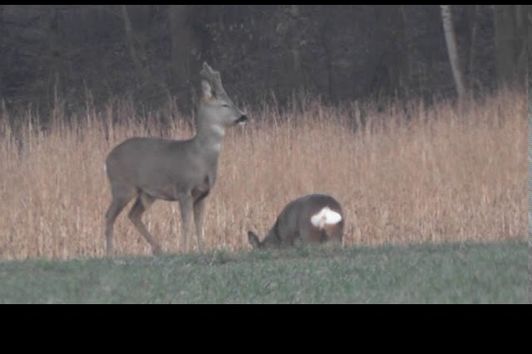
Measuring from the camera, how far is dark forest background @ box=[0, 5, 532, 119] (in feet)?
103

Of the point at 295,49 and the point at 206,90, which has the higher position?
the point at 295,49

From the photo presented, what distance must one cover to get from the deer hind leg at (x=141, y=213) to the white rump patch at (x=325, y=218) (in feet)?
5.84

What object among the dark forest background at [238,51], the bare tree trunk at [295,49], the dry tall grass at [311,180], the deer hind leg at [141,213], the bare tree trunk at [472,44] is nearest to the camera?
the deer hind leg at [141,213]

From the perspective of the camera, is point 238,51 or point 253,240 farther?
point 238,51

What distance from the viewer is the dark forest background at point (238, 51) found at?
3136 cm

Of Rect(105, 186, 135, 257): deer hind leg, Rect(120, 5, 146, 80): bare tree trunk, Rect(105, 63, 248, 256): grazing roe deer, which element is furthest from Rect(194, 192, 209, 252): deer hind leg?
Rect(120, 5, 146, 80): bare tree trunk

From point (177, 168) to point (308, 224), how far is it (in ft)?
4.69

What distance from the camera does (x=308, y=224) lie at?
13328 mm

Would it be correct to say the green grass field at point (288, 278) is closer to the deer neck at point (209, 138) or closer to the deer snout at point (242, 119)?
the deer neck at point (209, 138)

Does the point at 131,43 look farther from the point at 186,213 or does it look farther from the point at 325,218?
the point at 325,218

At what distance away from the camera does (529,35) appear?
25781mm

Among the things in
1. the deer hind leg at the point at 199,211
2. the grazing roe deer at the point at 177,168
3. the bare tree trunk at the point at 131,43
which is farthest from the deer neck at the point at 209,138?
the bare tree trunk at the point at 131,43

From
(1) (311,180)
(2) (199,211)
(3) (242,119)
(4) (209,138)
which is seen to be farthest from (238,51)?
(2) (199,211)

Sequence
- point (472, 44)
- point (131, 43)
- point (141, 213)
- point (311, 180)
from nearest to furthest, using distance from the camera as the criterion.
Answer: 1. point (141, 213)
2. point (311, 180)
3. point (472, 44)
4. point (131, 43)
